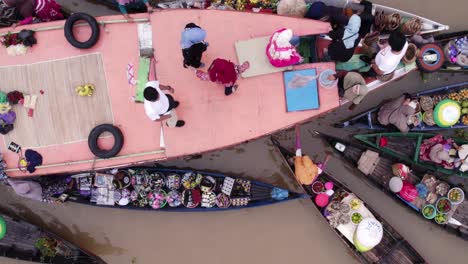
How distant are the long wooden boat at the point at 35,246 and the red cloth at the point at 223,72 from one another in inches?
162

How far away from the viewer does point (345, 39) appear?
4836mm

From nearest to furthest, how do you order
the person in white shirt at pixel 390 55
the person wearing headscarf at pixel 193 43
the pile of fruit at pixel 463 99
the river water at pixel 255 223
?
the person wearing headscarf at pixel 193 43
the person in white shirt at pixel 390 55
the pile of fruit at pixel 463 99
the river water at pixel 255 223

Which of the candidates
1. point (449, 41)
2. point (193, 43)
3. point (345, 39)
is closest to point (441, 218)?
point (449, 41)

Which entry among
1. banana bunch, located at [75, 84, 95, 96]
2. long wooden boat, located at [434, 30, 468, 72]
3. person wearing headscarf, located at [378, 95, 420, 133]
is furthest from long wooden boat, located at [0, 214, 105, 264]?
long wooden boat, located at [434, 30, 468, 72]

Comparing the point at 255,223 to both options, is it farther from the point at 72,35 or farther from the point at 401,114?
the point at 72,35

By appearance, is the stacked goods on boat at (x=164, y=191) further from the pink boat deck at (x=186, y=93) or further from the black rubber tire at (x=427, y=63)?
the black rubber tire at (x=427, y=63)

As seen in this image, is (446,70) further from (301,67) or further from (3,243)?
(3,243)

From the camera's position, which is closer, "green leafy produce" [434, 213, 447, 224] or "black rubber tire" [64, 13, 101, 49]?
"black rubber tire" [64, 13, 101, 49]

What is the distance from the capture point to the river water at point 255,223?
6668mm

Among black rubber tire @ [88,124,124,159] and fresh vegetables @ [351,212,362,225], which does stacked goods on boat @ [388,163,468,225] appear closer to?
fresh vegetables @ [351,212,362,225]

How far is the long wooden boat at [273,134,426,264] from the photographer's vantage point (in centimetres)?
613

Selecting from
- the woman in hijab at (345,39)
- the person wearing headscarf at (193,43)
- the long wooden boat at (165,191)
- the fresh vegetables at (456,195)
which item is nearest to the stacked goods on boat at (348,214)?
the long wooden boat at (165,191)

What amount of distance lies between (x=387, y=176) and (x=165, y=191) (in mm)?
3571

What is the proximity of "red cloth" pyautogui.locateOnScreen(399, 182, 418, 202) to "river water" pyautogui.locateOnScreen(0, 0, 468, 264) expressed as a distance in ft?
1.73
